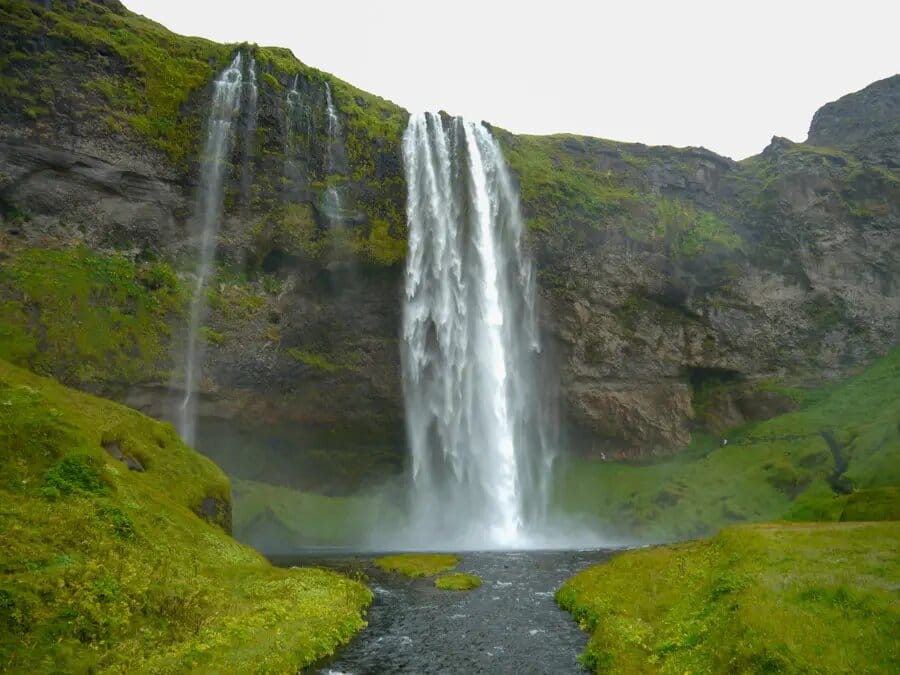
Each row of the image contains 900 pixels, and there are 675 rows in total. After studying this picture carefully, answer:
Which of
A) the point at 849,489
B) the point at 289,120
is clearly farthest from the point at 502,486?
the point at 289,120

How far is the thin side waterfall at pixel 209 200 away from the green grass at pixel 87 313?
196 centimetres

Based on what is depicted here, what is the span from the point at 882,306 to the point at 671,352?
29.6 meters

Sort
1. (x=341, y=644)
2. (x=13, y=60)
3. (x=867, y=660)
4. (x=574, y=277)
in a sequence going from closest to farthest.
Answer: (x=867, y=660), (x=341, y=644), (x=13, y=60), (x=574, y=277)

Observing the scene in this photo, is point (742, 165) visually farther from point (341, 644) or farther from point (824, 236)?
point (341, 644)

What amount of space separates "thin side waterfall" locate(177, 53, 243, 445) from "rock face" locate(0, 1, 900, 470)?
1090mm

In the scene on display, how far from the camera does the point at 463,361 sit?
61.9 meters

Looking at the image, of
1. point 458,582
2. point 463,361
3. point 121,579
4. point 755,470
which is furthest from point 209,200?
point 755,470

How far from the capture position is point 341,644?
762 inches

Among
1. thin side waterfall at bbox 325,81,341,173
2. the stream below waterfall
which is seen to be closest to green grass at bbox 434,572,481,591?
the stream below waterfall

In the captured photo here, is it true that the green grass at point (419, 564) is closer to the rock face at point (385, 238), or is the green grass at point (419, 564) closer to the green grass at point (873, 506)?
the green grass at point (873, 506)

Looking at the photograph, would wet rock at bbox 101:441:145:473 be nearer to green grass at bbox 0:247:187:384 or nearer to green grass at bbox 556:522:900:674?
green grass at bbox 0:247:187:384

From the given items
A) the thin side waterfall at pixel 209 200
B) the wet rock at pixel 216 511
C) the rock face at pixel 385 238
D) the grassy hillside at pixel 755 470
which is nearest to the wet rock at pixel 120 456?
the wet rock at pixel 216 511

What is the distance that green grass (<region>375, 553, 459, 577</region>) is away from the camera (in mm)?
34500

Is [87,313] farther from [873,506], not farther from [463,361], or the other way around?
[873,506]
